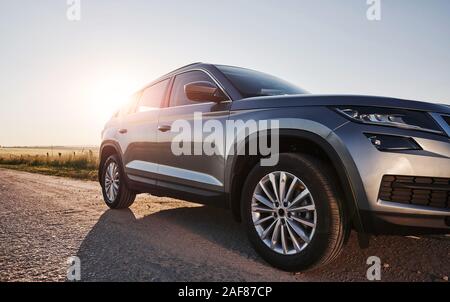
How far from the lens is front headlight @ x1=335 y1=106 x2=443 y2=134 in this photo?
234 centimetres

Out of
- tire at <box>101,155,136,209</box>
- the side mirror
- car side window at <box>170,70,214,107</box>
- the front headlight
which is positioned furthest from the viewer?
tire at <box>101,155,136,209</box>

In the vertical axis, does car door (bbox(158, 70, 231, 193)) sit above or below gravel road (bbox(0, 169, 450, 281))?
above

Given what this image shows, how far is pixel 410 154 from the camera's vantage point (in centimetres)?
226

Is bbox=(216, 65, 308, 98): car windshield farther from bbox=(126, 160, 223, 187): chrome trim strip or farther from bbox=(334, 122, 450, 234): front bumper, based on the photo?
bbox=(334, 122, 450, 234): front bumper

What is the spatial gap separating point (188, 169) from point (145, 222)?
1.21 metres

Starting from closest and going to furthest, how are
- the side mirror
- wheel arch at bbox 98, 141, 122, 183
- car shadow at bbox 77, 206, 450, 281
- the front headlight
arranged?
1. the front headlight
2. car shadow at bbox 77, 206, 450, 281
3. the side mirror
4. wheel arch at bbox 98, 141, 122, 183

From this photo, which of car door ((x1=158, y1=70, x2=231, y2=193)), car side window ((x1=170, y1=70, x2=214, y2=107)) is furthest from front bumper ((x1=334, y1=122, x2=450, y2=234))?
car side window ((x1=170, y1=70, x2=214, y2=107))

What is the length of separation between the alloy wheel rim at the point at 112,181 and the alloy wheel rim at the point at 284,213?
119 inches

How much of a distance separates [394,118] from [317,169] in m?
0.62

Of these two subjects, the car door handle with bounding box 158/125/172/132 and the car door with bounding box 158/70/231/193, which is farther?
the car door handle with bounding box 158/125/172/132

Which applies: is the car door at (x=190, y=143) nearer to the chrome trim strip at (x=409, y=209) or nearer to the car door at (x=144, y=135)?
the car door at (x=144, y=135)

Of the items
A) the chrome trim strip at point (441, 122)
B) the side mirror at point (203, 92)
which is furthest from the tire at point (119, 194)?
the chrome trim strip at point (441, 122)

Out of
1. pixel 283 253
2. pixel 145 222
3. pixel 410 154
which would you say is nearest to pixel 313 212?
pixel 283 253
